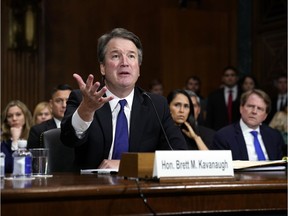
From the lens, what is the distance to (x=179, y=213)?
80.4 inches

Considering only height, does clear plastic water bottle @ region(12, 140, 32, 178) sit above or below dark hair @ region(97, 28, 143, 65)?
below

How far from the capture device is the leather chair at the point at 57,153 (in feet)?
11.5

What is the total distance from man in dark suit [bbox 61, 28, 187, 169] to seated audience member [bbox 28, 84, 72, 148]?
1.71 metres

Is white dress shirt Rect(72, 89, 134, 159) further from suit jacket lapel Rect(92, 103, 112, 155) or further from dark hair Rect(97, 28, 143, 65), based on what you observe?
dark hair Rect(97, 28, 143, 65)

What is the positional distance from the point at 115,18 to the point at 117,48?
612cm

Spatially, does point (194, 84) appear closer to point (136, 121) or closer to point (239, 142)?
point (239, 142)

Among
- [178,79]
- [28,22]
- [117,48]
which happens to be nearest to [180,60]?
[178,79]

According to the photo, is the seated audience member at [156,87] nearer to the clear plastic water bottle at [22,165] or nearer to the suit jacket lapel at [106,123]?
the suit jacket lapel at [106,123]

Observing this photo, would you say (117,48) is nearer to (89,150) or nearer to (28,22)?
(89,150)

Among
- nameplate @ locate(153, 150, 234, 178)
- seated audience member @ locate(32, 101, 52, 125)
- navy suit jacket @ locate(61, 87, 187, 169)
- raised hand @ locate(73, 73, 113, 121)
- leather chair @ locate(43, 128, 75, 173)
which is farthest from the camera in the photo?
seated audience member @ locate(32, 101, 52, 125)

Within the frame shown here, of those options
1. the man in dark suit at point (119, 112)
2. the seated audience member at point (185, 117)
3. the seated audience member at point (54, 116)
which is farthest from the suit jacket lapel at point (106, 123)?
the seated audience member at point (185, 117)

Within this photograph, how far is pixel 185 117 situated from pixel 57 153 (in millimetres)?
2489

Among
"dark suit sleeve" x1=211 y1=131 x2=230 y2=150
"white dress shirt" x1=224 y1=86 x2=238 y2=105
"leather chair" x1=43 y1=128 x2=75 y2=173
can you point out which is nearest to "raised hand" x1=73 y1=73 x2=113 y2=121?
"leather chair" x1=43 y1=128 x2=75 y2=173

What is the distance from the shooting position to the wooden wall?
862cm
